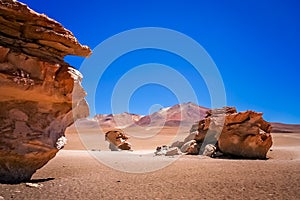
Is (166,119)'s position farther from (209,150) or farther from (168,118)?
(209,150)

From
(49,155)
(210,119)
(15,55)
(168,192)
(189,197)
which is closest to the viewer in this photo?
(189,197)

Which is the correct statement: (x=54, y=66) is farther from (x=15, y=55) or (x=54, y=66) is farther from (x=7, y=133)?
(x=7, y=133)

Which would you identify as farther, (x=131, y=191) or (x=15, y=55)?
(x=15, y=55)

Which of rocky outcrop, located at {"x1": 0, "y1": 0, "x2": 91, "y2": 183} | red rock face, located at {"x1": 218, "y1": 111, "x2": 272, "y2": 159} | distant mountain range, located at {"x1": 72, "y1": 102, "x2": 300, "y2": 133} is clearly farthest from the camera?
distant mountain range, located at {"x1": 72, "y1": 102, "x2": 300, "y2": 133}

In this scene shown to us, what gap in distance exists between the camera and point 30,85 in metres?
8.82

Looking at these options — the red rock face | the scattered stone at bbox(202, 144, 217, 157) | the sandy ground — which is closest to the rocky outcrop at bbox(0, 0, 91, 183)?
the sandy ground

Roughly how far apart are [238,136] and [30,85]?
14.1 m

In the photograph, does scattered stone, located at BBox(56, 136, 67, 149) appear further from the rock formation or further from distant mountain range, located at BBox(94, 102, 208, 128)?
distant mountain range, located at BBox(94, 102, 208, 128)

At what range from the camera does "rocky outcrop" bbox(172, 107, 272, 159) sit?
18.1m

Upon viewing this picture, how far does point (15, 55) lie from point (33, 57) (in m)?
0.58

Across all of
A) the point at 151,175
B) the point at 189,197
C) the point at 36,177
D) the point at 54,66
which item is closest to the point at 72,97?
the point at 54,66

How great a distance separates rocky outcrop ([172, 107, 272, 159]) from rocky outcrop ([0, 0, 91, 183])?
1209 cm

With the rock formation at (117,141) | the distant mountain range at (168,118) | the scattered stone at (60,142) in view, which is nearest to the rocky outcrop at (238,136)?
the scattered stone at (60,142)

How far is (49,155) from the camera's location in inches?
406
